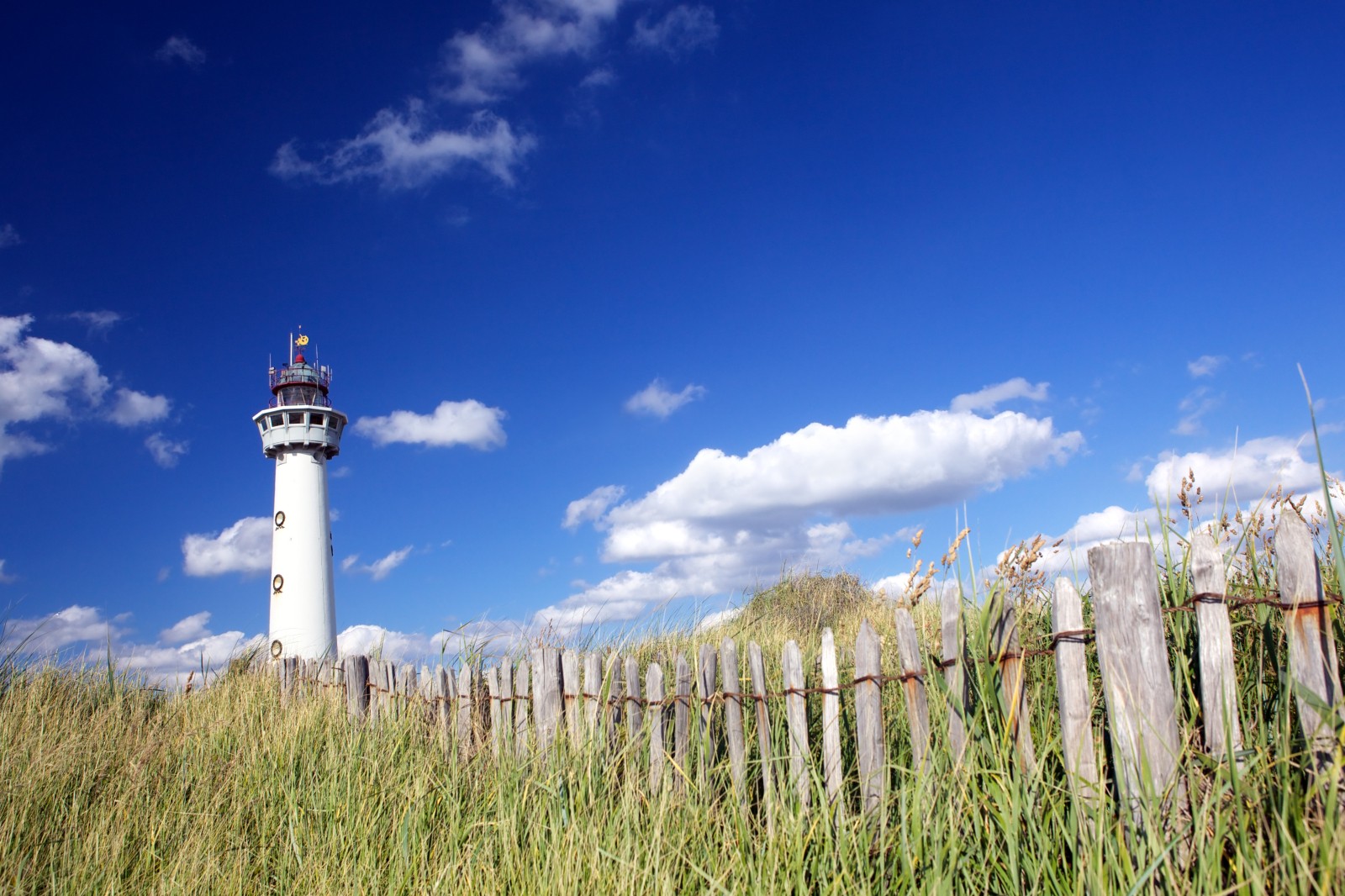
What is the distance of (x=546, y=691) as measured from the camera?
5.48 meters

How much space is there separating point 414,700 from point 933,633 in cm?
413

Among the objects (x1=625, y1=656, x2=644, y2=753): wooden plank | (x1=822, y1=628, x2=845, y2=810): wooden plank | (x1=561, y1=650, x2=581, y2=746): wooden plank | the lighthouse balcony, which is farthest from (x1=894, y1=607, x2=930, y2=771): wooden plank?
the lighthouse balcony

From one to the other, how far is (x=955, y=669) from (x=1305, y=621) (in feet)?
3.94

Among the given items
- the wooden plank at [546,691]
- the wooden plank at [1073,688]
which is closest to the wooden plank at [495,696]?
the wooden plank at [546,691]

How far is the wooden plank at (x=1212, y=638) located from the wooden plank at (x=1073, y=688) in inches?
14.6

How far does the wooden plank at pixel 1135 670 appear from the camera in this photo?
271 cm

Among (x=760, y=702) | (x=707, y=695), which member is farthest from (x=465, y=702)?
(x=760, y=702)

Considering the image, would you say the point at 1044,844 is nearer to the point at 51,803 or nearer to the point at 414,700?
the point at 414,700

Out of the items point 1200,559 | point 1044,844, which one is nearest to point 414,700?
point 1044,844

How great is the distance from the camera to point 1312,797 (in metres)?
2.46

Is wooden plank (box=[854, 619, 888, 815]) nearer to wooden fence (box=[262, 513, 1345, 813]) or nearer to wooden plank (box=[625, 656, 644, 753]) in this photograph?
wooden fence (box=[262, 513, 1345, 813])

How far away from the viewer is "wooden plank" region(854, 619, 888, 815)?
363 centimetres

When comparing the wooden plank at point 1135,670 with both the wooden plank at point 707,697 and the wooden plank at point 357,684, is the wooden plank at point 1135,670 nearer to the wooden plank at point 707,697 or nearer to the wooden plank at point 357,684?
the wooden plank at point 707,697

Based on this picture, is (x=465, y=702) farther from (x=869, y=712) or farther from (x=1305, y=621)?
(x=1305, y=621)
